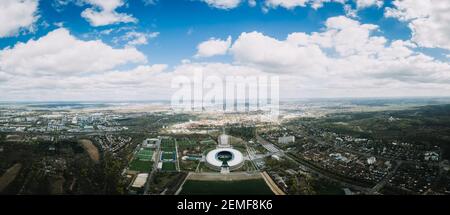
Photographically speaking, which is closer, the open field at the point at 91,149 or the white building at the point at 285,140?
the open field at the point at 91,149

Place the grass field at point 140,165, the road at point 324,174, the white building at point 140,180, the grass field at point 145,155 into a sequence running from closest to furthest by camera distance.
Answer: the white building at point 140,180
the road at point 324,174
the grass field at point 140,165
the grass field at point 145,155

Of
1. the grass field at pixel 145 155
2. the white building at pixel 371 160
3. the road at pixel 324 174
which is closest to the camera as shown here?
the road at pixel 324 174

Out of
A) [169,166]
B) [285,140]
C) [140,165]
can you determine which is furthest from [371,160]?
[140,165]

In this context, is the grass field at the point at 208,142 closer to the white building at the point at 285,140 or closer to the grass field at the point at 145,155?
the grass field at the point at 145,155

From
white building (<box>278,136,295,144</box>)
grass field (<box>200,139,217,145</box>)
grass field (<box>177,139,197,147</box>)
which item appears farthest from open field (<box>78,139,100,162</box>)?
white building (<box>278,136,295,144</box>)

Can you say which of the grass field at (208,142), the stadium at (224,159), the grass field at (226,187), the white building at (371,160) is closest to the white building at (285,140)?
the grass field at (208,142)
